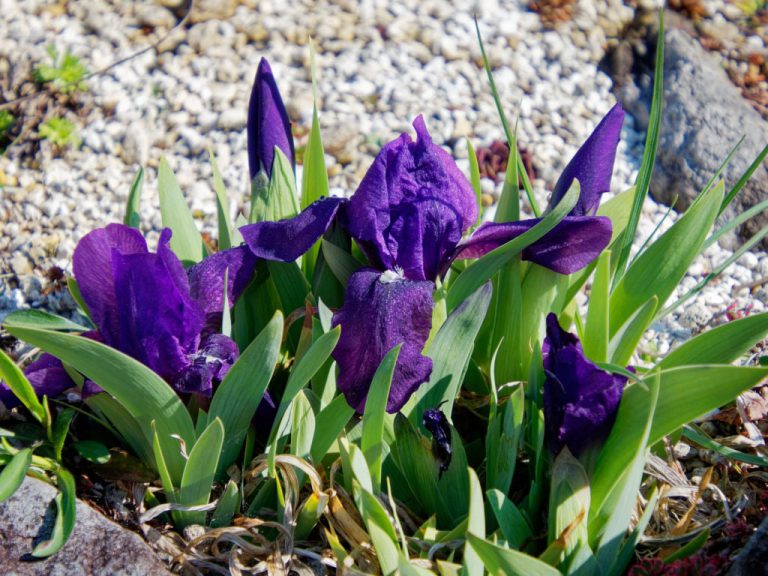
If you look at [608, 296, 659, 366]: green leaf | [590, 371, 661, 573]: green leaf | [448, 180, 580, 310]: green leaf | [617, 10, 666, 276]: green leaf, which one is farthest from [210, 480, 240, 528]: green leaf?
[617, 10, 666, 276]: green leaf

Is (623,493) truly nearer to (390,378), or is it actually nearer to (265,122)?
(390,378)

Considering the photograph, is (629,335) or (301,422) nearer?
(301,422)

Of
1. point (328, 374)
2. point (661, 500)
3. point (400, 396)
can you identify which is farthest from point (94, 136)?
point (661, 500)

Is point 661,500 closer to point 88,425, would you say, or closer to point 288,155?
point 288,155

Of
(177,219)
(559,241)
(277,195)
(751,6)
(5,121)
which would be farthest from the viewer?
(751,6)

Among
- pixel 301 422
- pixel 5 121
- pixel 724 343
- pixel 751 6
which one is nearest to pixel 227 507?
pixel 301 422

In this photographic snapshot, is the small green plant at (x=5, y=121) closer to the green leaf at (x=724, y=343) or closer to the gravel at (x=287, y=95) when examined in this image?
the gravel at (x=287, y=95)

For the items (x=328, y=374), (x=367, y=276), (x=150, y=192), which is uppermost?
(x=367, y=276)
